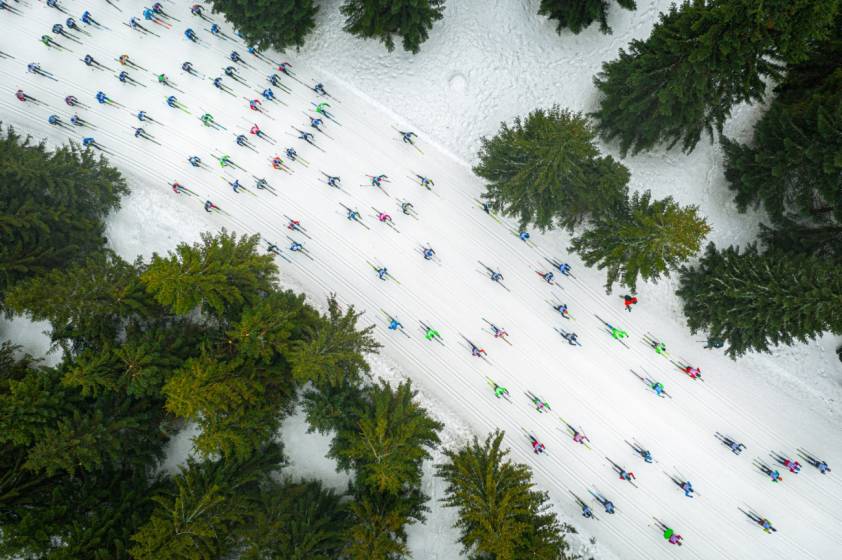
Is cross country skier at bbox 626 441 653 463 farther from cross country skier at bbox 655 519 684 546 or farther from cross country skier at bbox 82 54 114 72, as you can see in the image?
cross country skier at bbox 82 54 114 72

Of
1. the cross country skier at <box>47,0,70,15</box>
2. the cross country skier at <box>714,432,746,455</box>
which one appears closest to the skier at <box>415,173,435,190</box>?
the cross country skier at <box>714,432,746,455</box>

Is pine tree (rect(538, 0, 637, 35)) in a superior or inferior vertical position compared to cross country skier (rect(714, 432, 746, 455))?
superior

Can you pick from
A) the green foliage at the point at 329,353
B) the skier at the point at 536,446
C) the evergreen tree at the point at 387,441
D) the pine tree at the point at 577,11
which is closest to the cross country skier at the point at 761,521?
the skier at the point at 536,446

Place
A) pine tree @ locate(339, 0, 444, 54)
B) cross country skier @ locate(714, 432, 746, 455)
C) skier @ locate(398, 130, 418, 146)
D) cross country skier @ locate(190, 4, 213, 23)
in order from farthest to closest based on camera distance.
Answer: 1. cross country skier @ locate(190, 4, 213, 23)
2. skier @ locate(398, 130, 418, 146)
3. cross country skier @ locate(714, 432, 746, 455)
4. pine tree @ locate(339, 0, 444, 54)

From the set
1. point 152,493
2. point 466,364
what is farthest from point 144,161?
point 466,364

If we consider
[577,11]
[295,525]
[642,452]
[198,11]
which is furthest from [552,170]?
[198,11]

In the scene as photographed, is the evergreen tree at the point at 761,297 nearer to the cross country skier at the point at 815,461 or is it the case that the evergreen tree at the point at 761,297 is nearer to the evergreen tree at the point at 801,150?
the evergreen tree at the point at 801,150

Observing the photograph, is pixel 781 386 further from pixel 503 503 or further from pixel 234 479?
pixel 234 479
